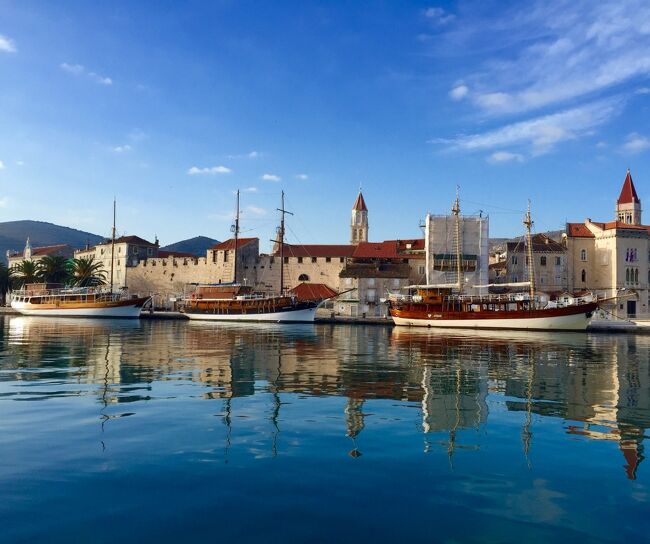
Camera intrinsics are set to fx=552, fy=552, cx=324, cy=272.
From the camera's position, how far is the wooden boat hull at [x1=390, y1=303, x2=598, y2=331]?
44.6 m

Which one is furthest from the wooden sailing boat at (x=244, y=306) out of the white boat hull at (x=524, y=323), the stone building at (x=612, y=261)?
the stone building at (x=612, y=261)

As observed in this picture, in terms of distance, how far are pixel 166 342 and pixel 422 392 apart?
18.7 metres

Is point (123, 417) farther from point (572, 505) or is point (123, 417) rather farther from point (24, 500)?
point (572, 505)

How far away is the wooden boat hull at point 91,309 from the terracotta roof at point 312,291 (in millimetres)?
17200

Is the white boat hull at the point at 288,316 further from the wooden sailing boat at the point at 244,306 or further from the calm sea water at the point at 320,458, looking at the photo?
the calm sea water at the point at 320,458

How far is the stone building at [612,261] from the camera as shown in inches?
2362

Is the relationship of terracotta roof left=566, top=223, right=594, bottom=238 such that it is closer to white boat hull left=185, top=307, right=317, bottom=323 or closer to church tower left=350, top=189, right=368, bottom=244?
white boat hull left=185, top=307, right=317, bottom=323

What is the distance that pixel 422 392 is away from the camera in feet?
42.3

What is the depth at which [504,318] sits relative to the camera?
4722 cm

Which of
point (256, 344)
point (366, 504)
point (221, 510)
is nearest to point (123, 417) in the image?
point (221, 510)

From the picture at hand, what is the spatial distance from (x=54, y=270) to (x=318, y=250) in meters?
33.9

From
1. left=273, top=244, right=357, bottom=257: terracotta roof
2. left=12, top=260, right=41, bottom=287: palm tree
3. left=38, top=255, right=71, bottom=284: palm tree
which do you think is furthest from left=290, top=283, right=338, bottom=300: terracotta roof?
left=12, top=260, right=41, bottom=287: palm tree

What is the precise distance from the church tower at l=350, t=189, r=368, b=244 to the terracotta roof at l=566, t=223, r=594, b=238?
36484 mm

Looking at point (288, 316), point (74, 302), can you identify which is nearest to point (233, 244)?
point (74, 302)
